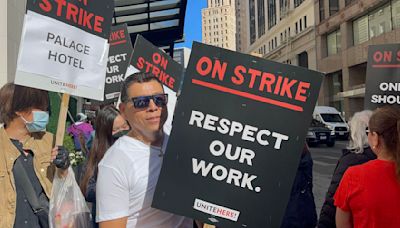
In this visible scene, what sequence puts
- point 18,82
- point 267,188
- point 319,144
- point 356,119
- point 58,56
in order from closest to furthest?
point 267,188, point 18,82, point 58,56, point 356,119, point 319,144

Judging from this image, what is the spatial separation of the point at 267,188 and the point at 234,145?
275mm

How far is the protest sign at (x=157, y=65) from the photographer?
4.92m

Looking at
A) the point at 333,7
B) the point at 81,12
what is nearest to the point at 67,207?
the point at 81,12

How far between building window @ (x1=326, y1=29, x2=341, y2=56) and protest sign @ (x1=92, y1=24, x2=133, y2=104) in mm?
35499

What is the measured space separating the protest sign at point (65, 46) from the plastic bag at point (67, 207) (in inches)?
24.5

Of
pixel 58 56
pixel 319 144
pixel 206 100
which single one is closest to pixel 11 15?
pixel 58 56

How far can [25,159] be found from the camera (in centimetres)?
285

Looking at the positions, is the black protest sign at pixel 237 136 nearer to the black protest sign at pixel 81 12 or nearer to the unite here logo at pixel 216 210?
the unite here logo at pixel 216 210

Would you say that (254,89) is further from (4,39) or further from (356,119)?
(4,39)

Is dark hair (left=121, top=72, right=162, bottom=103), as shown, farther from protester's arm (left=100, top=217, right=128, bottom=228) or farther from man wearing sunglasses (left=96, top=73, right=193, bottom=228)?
protester's arm (left=100, top=217, right=128, bottom=228)

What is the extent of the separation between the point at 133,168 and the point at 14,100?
114 centimetres

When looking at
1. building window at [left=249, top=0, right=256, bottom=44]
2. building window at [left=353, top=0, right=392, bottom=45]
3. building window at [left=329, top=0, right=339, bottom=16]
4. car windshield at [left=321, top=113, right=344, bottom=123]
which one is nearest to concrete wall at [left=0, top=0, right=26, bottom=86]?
car windshield at [left=321, top=113, right=344, bottom=123]

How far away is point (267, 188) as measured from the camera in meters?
2.29

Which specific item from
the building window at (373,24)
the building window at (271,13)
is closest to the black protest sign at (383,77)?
the building window at (373,24)
